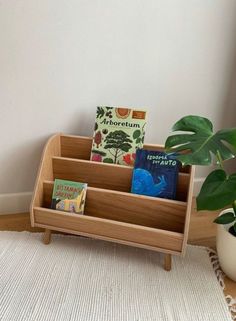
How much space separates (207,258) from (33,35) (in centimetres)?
100

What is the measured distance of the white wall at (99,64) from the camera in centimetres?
113

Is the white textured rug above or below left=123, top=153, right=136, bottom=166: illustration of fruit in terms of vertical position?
below

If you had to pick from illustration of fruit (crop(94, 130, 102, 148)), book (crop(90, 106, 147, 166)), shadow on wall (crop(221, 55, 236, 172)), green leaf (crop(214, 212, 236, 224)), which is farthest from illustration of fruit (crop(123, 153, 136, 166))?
shadow on wall (crop(221, 55, 236, 172))

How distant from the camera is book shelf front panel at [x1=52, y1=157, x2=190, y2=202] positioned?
3.85ft

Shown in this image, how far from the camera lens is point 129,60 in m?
1.22

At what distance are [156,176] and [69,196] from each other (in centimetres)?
32

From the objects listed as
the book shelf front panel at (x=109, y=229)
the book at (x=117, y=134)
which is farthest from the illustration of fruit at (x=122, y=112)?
the book shelf front panel at (x=109, y=229)

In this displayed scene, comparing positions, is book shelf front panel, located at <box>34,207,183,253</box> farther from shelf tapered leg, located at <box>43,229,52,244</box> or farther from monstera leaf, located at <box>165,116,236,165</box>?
monstera leaf, located at <box>165,116,236,165</box>

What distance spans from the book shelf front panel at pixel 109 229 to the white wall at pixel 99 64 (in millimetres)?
314

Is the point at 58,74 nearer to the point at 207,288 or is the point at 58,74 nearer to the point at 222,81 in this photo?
the point at 222,81

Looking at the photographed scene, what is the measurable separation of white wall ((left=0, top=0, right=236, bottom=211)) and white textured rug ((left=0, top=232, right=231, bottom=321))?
0.36 meters

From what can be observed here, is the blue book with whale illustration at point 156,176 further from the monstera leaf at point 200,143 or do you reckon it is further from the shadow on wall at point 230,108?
the shadow on wall at point 230,108

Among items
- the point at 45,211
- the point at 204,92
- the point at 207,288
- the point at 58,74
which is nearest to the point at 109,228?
the point at 45,211

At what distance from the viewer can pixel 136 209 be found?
1.10 m
